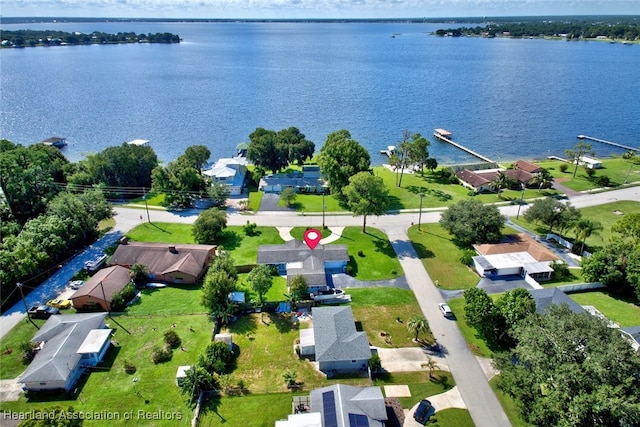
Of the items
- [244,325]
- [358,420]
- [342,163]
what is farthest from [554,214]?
[244,325]

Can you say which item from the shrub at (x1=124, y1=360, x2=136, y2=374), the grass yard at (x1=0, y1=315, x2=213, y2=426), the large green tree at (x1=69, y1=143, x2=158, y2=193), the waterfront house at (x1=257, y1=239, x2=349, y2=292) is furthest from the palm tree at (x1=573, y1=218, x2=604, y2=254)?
the large green tree at (x1=69, y1=143, x2=158, y2=193)

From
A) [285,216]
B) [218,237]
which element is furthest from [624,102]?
[218,237]

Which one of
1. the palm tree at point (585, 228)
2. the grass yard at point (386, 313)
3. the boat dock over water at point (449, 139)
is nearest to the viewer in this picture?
the grass yard at point (386, 313)

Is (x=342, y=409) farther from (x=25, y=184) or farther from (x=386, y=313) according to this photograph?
(x=25, y=184)

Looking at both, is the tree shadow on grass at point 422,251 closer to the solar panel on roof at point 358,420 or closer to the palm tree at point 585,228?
the palm tree at point 585,228

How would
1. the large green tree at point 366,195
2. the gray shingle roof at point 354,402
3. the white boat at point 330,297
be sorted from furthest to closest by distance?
the large green tree at point 366,195 < the white boat at point 330,297 < the gray shingle roof at point 354,402

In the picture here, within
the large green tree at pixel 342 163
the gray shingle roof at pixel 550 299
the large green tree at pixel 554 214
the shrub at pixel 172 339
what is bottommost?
the shrub at pixel 172 339

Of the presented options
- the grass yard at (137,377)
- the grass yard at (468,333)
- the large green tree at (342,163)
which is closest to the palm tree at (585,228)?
the grass yard at (468,333)

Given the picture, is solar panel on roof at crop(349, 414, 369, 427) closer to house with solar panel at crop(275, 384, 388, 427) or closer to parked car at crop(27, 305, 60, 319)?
house with solar panel at crop(275, 384, 388, 427)
